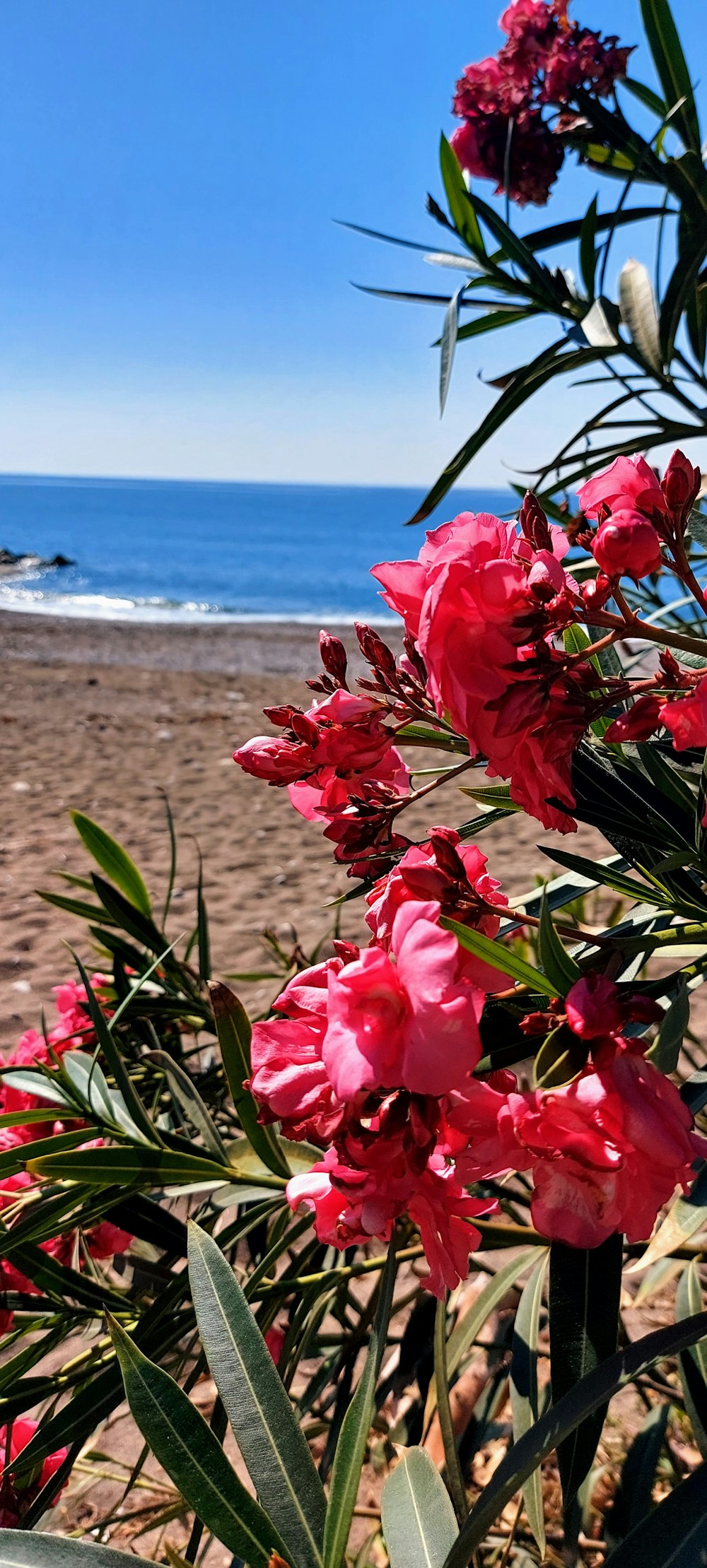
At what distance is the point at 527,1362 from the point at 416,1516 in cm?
31

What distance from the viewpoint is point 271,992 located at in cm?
296

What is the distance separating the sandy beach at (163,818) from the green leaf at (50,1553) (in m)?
1.85

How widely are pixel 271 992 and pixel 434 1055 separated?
271cm

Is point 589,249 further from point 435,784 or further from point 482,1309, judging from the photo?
point 482,1309

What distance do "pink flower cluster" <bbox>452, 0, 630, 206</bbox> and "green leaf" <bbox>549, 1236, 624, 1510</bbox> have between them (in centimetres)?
160

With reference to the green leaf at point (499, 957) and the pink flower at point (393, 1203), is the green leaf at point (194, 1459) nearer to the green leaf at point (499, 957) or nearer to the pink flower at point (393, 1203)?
the pink flower at point (393, 1203)

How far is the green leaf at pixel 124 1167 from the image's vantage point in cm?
61

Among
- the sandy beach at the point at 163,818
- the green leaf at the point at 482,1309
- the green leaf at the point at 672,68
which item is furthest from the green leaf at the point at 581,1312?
the sandy beach at the point at 163,818

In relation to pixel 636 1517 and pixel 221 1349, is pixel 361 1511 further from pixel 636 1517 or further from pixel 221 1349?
pixel 221 1349

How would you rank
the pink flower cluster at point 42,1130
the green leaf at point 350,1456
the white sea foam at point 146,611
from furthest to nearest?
the white sea foam at point 146,611 < the pink flower cluster at point 42,1130 < the green leaf at point 350,1456

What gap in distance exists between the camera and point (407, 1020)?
325 mm

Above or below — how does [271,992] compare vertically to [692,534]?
below

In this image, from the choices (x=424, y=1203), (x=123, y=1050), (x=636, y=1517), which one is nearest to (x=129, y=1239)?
(x=123, y=1050)

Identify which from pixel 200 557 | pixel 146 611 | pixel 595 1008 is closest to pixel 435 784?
pixel 595 1008
